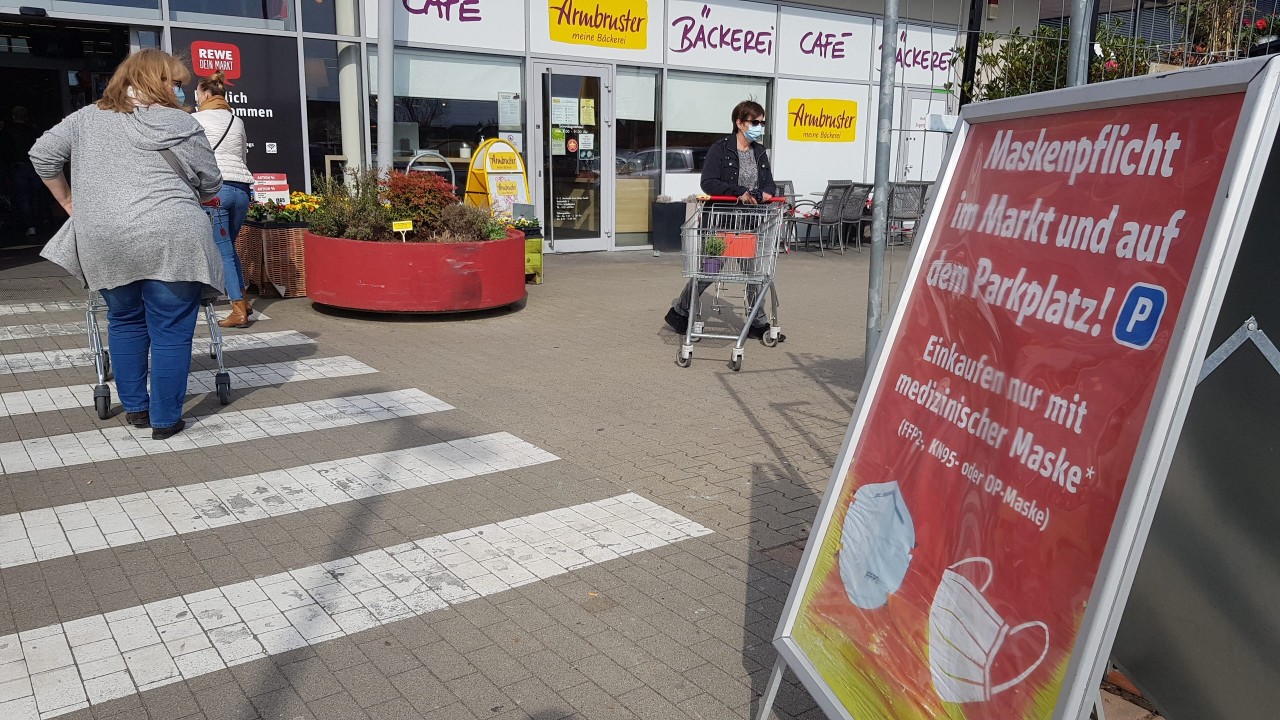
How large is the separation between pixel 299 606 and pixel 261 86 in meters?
9.43

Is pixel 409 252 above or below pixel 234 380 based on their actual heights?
above

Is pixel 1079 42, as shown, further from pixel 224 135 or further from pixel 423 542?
pixel 224 135

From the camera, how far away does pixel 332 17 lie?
1210 centimetres

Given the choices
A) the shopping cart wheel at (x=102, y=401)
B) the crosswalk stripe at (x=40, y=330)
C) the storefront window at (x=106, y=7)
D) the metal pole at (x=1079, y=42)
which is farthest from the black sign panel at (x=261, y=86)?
the metal pole at (x=1079, y=42)

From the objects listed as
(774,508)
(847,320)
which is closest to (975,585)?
(774,508)

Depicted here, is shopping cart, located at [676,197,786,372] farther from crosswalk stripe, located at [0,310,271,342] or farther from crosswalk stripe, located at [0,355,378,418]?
crosswalk stripe, located at [0,310,271,342]

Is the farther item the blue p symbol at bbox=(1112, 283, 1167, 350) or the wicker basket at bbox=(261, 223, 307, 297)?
the wicker basket at bbox=(261, 223, 307, 297)

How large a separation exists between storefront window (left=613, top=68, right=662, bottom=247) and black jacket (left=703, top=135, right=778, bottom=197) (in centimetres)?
663

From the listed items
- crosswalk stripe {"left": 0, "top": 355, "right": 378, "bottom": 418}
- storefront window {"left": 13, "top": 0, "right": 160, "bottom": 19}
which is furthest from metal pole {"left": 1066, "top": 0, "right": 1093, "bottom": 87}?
storefront window {"left": 13, "top": 0, "right": 160, "bottom": 19}

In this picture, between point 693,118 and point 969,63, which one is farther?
point 693,118

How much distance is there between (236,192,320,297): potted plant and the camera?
1004 cm

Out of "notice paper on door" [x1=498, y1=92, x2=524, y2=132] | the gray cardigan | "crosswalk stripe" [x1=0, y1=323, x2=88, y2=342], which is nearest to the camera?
the gray cardigan

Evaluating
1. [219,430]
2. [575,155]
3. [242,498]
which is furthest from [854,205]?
[242,498]

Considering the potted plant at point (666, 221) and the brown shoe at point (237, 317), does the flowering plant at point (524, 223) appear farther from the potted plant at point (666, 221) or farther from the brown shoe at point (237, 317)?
the potted plant at point (666, 221)
